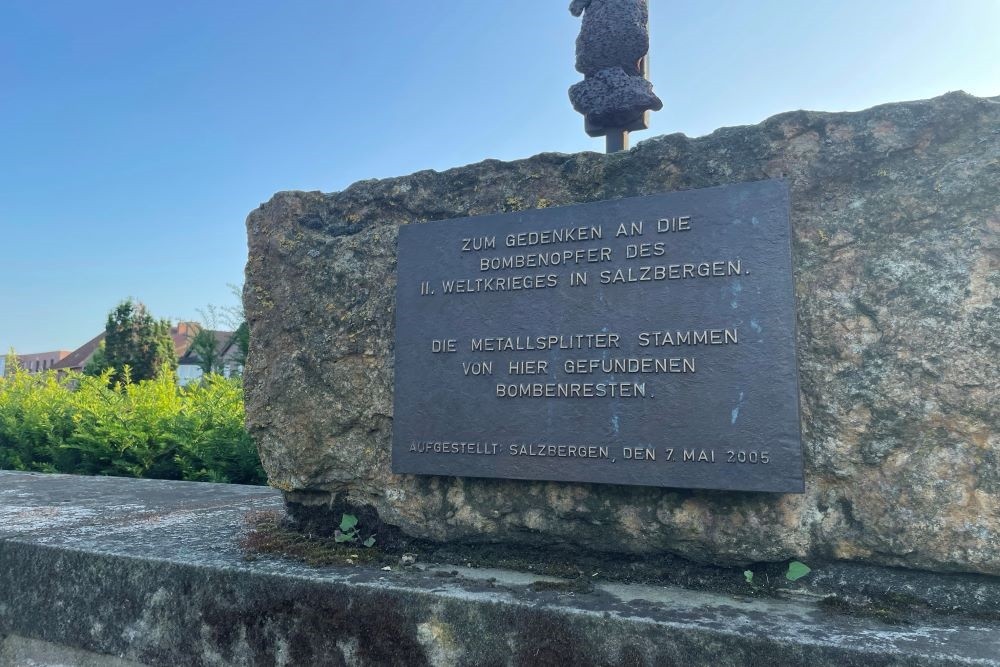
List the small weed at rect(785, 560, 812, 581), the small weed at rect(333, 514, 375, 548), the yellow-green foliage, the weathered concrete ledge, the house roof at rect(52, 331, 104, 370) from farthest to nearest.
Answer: the house roof at rect(52, 331, 104, 370) < the yellow-green foliage < the small weed at rect(333, 514, 375, 548) < the small weed at rect(785, 560, 812, 581) < the weathered concrete ledge

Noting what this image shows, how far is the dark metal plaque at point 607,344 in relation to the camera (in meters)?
2.51

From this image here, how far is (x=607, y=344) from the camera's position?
275cm

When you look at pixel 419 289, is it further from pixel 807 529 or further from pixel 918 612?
pixel 918 612

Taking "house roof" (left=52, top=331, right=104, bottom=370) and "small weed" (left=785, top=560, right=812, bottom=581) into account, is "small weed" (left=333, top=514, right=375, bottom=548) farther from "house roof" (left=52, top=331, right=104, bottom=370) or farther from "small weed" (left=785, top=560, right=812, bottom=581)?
"house roof" (left=52, top=331, right=104, bottom=370)

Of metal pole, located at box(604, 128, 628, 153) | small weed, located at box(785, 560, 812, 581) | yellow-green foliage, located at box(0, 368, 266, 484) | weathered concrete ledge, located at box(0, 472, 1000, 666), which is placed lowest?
weathered concrete ledge, located at box(0, 472, 1000, 666)

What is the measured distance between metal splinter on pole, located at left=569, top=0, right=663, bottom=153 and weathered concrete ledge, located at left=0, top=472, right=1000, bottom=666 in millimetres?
2347

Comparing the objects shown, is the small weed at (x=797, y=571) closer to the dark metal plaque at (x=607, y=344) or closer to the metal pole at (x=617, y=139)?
the dark metal plaque at (x=607, y=344)

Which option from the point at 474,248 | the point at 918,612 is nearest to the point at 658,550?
the point at 918,612

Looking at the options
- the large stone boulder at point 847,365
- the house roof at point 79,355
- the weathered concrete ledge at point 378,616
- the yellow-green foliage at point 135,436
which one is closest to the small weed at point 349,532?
the large stone boulder at point 847,365

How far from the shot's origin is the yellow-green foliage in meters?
5.96

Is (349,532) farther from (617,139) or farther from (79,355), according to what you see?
(79,355)

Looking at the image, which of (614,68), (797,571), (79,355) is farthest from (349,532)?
(79,355)

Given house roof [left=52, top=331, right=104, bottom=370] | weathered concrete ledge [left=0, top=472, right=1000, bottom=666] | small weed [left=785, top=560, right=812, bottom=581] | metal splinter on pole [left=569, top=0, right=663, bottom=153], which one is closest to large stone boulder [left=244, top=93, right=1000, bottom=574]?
small weed [left=785, top=560, right=812, bottom=581]

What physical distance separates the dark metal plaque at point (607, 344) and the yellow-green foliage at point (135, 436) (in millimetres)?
3432
